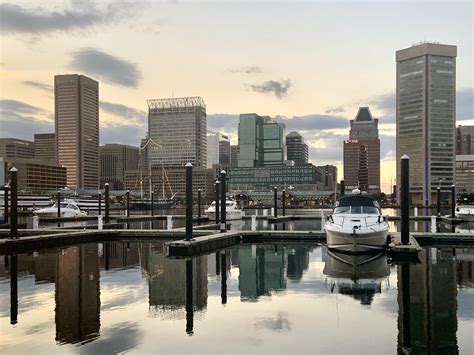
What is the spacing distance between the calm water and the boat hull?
0.96 metres

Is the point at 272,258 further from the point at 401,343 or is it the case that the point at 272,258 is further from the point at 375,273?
the point at 401,343

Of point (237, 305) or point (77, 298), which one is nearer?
point (237, 305)

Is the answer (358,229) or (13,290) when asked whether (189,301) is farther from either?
(358,229)

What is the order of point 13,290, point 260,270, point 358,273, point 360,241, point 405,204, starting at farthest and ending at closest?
point 405,204 < point 360,241 < point 260,270 < point 358,273 < point 13,290

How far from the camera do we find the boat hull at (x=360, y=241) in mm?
25031

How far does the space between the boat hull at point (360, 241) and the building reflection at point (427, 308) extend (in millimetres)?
2771

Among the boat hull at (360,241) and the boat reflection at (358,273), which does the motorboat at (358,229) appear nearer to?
the boat hull at (360,241)

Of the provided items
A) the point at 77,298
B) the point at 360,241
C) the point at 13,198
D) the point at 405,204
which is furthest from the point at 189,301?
the point at 13,198

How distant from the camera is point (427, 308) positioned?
14.3m

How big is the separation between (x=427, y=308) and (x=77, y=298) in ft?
34.2

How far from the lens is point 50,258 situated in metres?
25.4

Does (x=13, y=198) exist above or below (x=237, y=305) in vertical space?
above

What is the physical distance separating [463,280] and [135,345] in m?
13.3

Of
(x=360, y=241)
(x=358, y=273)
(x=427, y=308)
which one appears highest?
(x=360, y=241)
